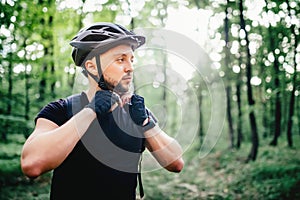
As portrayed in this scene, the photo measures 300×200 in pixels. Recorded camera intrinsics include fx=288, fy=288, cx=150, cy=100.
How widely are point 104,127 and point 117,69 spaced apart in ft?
1.33

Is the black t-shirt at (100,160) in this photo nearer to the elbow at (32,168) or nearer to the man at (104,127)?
the man at (104,127)

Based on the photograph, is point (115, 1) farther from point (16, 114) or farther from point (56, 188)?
point (56, 188)

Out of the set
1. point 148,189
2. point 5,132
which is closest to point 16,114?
point 5,132

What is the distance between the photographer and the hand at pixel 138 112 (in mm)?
1961

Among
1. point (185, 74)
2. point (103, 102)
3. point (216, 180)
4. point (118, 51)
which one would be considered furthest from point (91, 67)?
point (216, 180)

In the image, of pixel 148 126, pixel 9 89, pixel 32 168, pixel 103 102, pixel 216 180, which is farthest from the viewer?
pixel 216 180

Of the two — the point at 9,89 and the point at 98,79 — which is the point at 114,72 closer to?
the point at 98,79

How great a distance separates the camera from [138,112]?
1.96 m

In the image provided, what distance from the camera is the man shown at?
1.81m

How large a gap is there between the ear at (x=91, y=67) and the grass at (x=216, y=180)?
5.92 metres

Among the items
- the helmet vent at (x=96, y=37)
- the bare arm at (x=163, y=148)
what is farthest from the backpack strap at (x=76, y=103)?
the bare arm at (x=163, y=148)

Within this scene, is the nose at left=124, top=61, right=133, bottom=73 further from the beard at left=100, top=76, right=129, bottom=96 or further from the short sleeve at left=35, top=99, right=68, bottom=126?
the short sleeve at left=35, top=99, right=68, bottom=126

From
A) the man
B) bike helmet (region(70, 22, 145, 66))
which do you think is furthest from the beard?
bike helmet (region(70, 22, 145, 66))

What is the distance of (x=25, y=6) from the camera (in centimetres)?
698
